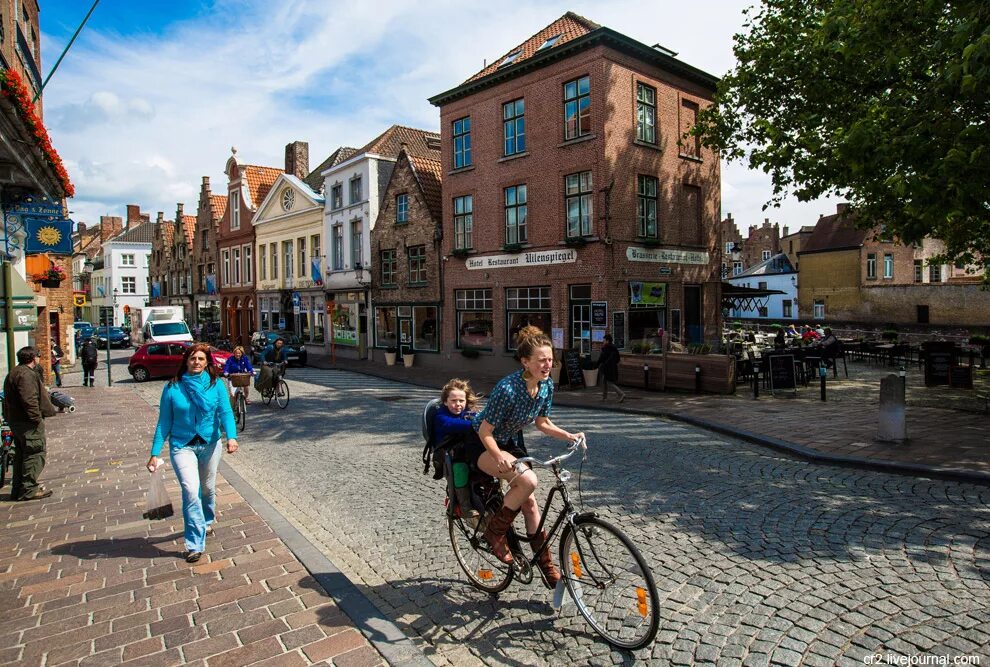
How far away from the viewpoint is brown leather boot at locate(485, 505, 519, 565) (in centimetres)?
407

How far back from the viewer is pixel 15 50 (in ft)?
46.6

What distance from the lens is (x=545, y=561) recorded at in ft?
13.5

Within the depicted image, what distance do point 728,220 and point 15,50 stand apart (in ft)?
234

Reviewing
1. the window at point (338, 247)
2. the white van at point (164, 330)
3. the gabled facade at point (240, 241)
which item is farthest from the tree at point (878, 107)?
the gabled facade at point (240, 241)

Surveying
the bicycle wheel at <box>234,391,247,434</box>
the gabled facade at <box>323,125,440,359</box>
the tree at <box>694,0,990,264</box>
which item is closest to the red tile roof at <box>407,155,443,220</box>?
the gabled facade at <box>323,125,440,359</box>

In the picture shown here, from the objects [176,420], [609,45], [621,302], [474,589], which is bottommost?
[474,589]

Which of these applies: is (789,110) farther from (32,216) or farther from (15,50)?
(15,50)

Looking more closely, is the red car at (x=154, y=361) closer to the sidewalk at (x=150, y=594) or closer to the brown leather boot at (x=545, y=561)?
the sidewalk at (x=150, y=594)

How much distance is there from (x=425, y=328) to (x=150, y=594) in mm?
21727

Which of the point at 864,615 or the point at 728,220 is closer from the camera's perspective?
the point at 864,615

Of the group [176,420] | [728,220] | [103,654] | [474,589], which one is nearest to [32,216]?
[176,420]

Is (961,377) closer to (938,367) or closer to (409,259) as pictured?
(938,367)

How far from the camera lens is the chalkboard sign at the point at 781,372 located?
1496cm

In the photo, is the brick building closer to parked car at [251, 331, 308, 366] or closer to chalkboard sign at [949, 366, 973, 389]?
chalkboard sign at [949, 366, 973, 389]
